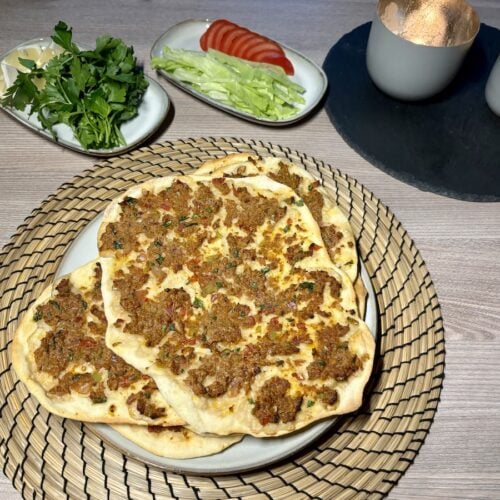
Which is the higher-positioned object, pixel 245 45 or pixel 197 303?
pixel 245 45

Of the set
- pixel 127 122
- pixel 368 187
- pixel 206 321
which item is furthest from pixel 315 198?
pixel 127 122

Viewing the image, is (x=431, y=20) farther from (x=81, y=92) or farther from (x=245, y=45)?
(x=81, y=92)

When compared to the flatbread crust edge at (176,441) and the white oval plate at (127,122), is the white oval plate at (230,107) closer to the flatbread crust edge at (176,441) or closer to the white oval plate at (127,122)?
the white oval plate at (127,122)

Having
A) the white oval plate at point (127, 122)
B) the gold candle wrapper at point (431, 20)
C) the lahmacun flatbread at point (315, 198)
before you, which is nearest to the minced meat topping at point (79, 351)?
the lahmacun flatbread at point (315, 198)

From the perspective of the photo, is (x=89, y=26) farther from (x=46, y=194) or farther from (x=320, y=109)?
(x=320, y=109)

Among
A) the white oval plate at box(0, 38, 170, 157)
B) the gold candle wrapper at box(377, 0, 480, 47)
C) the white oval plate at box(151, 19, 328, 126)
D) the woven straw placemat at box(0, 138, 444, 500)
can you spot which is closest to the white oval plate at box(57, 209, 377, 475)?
the woven straw placemat at box(0, 138, 444, 500)

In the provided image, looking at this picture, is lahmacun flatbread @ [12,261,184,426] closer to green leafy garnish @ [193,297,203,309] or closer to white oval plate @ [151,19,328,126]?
green leafy garnish @ [193,297,203,309]

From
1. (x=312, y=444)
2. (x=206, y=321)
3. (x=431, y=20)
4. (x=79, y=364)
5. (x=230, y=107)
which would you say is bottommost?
(x=312, y=444)
